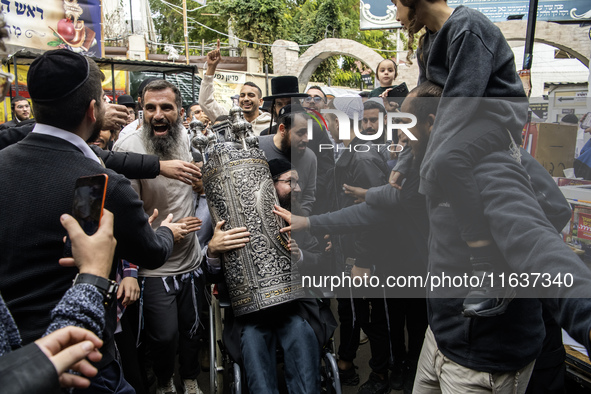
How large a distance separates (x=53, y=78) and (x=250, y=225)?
45.6 inches

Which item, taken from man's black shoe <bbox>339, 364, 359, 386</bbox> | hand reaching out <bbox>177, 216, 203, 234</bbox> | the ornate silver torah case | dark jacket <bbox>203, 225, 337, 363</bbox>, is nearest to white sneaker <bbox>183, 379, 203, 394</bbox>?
dark jacket <bbox>203, 225, 337, 363</bbox>

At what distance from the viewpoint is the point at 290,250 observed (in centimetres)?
246

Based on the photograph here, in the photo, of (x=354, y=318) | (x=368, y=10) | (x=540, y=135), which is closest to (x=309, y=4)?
(x=368, y=10)

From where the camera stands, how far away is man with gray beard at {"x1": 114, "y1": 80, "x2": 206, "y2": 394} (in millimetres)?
3094

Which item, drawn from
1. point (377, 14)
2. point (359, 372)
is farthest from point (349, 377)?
point (377, 14)

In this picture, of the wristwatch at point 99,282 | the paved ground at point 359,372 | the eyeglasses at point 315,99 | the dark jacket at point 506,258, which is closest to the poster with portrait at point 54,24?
the eyeglasses at point 315,99

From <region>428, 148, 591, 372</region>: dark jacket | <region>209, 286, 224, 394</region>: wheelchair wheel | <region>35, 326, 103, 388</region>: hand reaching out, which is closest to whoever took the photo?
<region>35, 326, 103, 388</region>: hand reaching out

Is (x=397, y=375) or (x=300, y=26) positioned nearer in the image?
(x=397, y=375)

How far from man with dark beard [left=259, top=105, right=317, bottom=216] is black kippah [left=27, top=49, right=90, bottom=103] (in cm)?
186

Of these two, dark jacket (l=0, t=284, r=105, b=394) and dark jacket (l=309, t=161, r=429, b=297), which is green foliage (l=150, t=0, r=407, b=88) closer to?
dark jacket (l=309, t=161, r=429, b=297)

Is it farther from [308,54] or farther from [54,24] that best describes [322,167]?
[308,54]

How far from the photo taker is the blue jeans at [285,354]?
8.16ft

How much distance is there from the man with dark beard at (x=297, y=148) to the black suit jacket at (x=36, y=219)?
191cm

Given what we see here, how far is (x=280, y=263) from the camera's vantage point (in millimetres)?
2395
